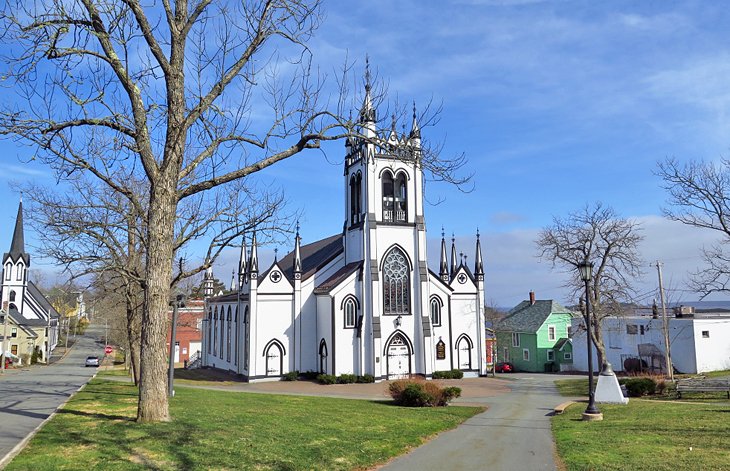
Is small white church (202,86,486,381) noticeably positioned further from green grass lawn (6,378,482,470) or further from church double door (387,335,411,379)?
green grass lawn (6,378,482,470)

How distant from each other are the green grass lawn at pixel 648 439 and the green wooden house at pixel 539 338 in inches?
1412

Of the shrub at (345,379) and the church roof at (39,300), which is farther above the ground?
the church roof at (39,300)

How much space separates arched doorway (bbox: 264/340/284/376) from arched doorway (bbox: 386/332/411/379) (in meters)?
7.65

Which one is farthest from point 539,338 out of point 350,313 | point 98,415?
point 98,415

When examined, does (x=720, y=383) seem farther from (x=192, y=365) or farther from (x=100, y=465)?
(x=192, y=365)

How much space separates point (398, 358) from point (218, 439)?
28138 mm

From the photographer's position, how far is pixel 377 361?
1439 inches

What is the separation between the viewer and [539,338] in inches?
2087

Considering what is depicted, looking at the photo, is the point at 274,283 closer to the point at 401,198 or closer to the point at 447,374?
the point at 401,198

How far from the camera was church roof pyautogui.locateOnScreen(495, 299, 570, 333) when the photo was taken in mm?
54000

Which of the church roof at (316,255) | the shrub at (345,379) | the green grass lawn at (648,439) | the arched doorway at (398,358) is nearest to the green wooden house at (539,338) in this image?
the arched doorway at (398,358)

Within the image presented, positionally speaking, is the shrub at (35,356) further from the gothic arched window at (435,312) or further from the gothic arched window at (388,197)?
the gothic arched window at (435,312)

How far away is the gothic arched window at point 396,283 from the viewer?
38.4 m

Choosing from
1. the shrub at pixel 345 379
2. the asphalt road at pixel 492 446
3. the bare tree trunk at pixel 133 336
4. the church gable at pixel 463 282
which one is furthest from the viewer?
the church gable at pixel 463 282
